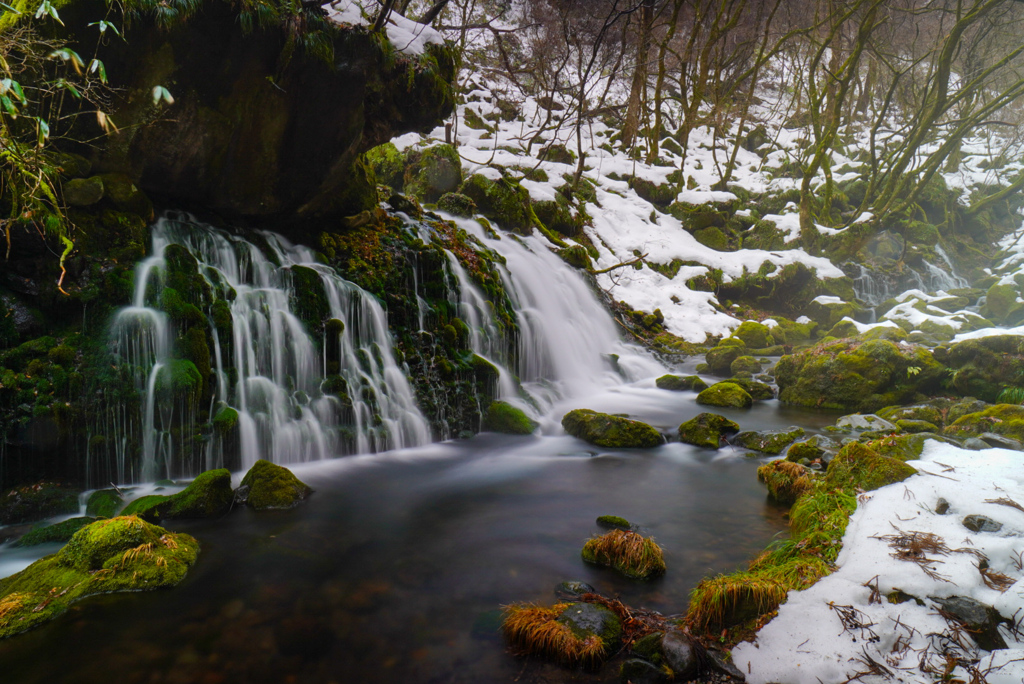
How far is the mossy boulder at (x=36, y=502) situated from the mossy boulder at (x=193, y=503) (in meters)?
0.73

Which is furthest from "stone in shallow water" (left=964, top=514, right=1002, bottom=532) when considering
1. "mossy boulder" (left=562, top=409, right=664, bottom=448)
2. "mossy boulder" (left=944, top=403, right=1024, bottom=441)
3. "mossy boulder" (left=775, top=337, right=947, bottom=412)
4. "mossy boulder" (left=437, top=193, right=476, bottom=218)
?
"mossy boulder" (left=437, top=193, right=476, bottom=218)

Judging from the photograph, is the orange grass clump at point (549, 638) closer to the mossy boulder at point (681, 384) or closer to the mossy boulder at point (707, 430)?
the mossy boulder at point (707, 430)

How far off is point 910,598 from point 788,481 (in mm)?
2534

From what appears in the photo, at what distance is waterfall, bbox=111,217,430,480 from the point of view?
18.2 feet

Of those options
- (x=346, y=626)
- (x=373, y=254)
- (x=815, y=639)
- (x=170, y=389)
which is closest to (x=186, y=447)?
(x=170, y=389)

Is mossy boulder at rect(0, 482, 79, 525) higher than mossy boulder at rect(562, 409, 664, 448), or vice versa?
mossy boulder at rect(0, 482, 79, 525)

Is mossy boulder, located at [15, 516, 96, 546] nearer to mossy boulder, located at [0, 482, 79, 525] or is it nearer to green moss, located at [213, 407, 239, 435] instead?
mossy boulder, located at [0, 482, 79, 525]

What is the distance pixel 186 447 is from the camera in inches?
221

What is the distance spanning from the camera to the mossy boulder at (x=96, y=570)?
332 cm

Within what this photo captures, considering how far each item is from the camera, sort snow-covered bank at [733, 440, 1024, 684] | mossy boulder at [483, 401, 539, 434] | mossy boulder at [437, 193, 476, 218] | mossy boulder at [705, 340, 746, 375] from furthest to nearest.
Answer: mossy boulder at [437, 193, 476, 218], mossy boulder at [705, 340, 746, 375], mossy boulder at [483, 401, 539, 434], snow-covered bank at [733, 440, 1024, 684]

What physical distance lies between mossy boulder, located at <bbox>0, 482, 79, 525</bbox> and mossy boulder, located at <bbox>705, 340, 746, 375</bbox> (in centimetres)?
1154

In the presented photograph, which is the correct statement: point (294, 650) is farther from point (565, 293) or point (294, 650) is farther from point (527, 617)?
point (565, 293)

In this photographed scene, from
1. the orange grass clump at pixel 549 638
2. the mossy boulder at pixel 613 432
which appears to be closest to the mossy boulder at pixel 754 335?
the mossy boulder at pixel 613 432

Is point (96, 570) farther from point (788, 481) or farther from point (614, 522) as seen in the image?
point (788, 481)
